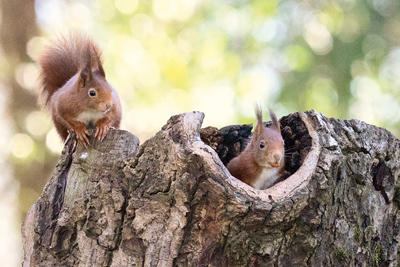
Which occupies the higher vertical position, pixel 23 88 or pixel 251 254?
pixel 23 88

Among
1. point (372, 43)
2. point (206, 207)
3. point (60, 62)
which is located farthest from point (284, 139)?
point (372, 43)

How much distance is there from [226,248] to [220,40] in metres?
3.31

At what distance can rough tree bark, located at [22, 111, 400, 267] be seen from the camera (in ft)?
4.30

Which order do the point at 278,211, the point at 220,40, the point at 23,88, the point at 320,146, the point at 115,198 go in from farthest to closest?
1. the point at 220,40
2. the point at 23,88
3. the point at 320,146
4. the point at 115,198
5. the point at 278,211

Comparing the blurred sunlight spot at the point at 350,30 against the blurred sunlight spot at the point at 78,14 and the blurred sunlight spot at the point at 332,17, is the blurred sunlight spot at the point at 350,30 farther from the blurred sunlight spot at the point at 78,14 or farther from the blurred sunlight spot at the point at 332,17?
the blurred sunlight spot at the point at 78,14

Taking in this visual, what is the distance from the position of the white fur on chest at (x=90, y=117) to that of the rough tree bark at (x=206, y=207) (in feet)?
0.64

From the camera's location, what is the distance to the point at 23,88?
137 inches

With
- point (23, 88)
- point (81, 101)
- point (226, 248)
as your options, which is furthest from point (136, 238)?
point (23, 88)

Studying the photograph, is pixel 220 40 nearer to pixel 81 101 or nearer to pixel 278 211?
pixel 81 101

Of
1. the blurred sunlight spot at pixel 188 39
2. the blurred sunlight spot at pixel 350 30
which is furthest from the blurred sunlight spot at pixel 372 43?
the blurred sunlight spot at pixel 188 39

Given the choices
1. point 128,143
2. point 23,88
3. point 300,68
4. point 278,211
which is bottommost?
point 278,211

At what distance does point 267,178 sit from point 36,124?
2.50 metres

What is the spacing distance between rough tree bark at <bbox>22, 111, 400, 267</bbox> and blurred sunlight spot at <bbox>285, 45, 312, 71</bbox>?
2.25m

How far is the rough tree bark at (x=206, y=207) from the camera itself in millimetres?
1312
